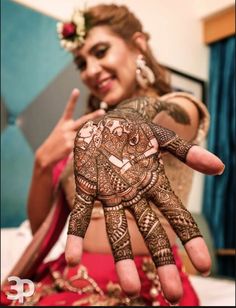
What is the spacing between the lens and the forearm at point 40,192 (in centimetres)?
97

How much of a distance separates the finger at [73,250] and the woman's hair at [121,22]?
564mm

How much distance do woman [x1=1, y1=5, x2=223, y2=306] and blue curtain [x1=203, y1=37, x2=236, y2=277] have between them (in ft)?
3.58

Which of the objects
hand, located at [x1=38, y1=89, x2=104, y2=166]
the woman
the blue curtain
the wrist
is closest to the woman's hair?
the woman

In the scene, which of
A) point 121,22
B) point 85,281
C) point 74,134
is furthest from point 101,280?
point 121,22

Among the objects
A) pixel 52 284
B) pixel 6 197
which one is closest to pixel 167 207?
pixel 52 284

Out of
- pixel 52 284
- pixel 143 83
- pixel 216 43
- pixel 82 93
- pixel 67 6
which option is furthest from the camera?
pixel 216 43

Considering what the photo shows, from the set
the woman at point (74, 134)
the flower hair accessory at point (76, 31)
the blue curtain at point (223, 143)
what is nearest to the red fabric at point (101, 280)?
the woman at point (74, 134)

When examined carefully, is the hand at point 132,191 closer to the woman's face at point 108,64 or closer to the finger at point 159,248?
the finger at point 159,248

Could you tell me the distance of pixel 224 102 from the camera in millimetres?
2006

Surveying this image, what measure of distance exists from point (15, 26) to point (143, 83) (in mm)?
903

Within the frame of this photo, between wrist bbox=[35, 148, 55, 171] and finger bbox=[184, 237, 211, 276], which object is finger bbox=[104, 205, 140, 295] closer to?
finger bbox=[184, 237, 211, 276]

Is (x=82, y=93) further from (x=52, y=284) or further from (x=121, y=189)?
(x=121, y=189)

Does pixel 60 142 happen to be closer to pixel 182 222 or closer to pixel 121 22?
pixel 121 22

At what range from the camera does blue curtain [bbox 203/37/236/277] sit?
196 centimetres
